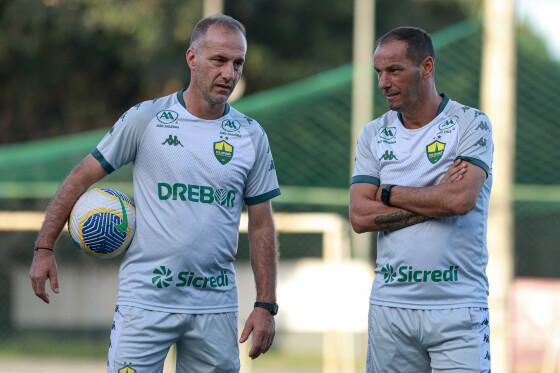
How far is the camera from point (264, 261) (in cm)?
504

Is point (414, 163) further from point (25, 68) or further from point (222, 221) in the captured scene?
point (25, 68)

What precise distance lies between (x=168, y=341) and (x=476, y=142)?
6.26 feet

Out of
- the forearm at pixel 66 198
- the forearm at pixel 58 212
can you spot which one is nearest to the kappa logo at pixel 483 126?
the forearm at pixel 66 198

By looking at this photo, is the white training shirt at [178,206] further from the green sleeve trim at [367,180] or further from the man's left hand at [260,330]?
the green sleeve trim at [367,180]

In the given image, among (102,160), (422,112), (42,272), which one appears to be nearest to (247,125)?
(102,160)

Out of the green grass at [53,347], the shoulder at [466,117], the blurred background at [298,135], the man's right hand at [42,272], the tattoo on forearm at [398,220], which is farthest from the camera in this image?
the green grass at [53,347]

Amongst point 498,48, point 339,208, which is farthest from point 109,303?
point 498,48

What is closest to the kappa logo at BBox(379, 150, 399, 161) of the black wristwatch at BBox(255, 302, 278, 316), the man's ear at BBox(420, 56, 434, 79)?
the man's ear at BBox(420, 56, 434, 79)

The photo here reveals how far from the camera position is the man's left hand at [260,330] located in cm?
486

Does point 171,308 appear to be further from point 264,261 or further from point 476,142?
point 476,142

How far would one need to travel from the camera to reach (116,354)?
4.71 metres

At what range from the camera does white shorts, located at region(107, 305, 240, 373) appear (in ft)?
15.4

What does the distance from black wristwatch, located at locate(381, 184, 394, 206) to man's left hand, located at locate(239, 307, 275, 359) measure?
0.86 metres

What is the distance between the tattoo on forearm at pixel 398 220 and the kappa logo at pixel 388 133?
1.49 ft
